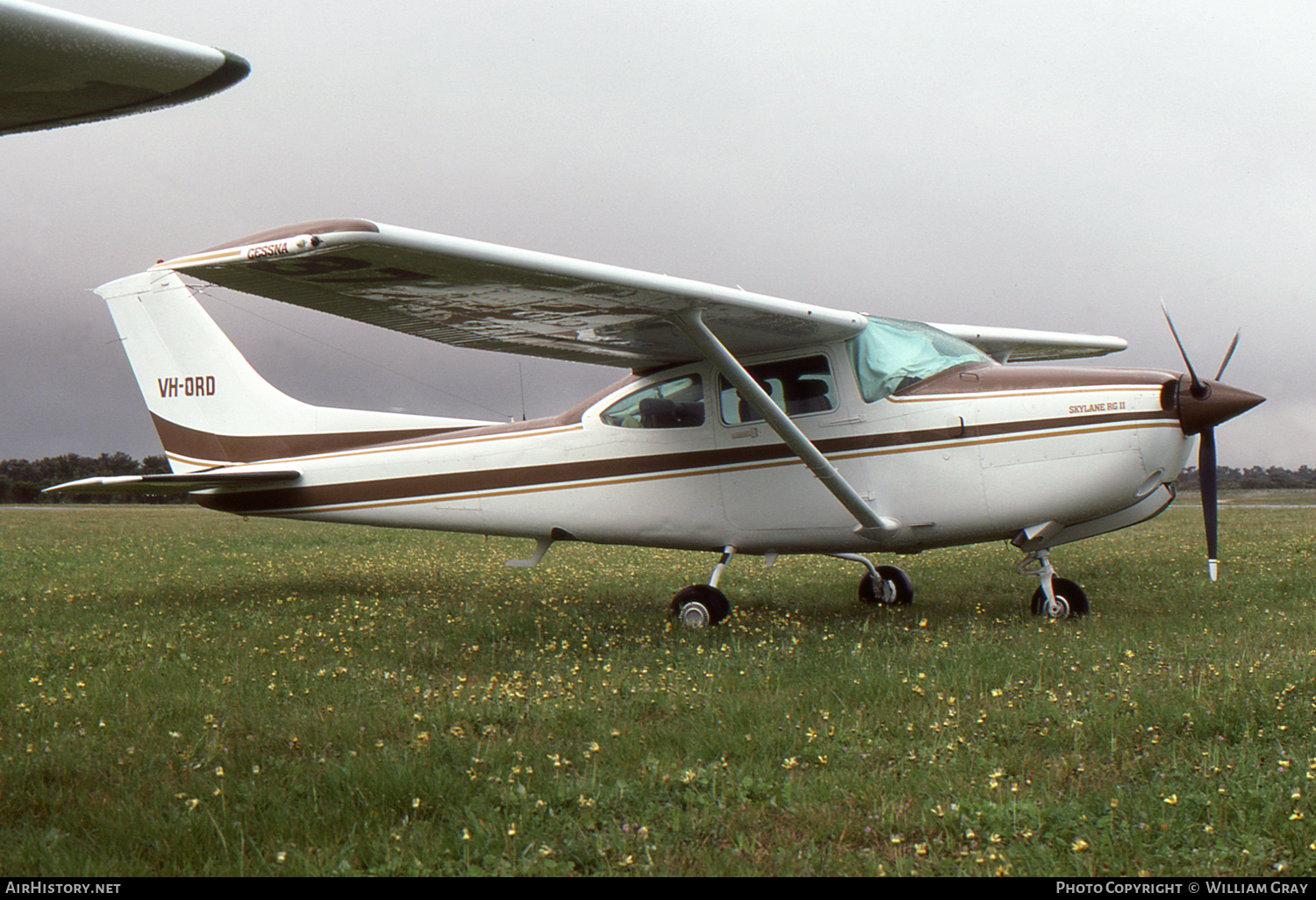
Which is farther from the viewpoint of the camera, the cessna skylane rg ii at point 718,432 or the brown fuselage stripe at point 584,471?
the brown fuselage stripe at point 584,471

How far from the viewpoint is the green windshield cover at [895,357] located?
753cm

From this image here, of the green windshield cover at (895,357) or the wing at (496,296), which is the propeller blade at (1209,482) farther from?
the wing at (496,296)

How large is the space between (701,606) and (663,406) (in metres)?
1.91

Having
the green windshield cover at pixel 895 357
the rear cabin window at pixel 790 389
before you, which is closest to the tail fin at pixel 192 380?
the rear cabin window at pixel 790 389

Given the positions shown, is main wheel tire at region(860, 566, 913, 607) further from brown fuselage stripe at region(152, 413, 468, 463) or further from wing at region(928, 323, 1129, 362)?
brown fuselage stripe at region(152, 413, 468, 463)

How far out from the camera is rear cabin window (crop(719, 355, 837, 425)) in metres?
7.73

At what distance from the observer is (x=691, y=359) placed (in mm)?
8328

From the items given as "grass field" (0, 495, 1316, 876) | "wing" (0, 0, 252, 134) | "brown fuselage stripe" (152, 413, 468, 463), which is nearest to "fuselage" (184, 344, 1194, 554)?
"brown fuselage stripe" (152, 413, 468, 463)

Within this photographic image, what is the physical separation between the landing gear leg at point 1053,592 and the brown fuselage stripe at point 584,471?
1.25 meters

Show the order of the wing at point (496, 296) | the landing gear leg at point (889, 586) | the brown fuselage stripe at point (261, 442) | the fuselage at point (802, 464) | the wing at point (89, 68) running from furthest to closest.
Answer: the brown fuselage stripe at point (261, 442) → the landing gear leg at point (889, 586) → the fuselage at point (802, 464) → the wing at point (496, 296) → the wing at point (89, 68)

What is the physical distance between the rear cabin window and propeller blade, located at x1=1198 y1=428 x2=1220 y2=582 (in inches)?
119

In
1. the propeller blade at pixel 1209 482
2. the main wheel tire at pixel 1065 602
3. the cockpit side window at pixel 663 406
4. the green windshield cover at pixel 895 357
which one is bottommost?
the main wheel tire at pixel 1065 602

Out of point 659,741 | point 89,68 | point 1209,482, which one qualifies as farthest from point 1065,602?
point 89,68

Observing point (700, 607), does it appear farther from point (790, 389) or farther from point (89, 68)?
point (89, 68)
